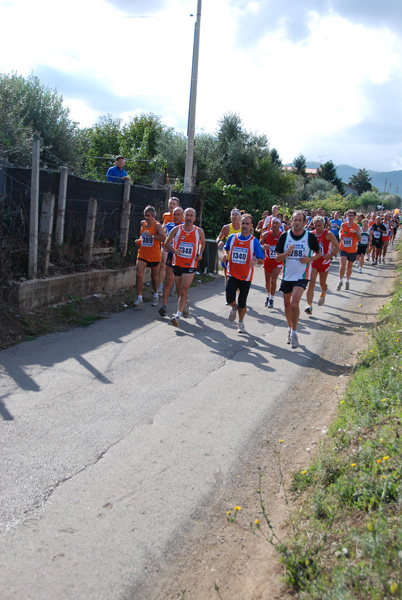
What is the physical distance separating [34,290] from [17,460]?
16.3 ft

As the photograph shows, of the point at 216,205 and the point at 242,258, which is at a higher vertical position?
the point at 216,205

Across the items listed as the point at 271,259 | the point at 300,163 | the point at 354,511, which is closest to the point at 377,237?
the point at 271,259

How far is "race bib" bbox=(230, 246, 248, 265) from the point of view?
935 cm

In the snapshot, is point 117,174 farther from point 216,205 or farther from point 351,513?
point 351,513

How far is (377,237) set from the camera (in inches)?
949

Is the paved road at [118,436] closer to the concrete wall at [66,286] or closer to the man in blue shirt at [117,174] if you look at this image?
the concrete wall at [66,286]

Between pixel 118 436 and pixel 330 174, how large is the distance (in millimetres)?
94464

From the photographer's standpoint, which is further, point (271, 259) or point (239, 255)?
point (271, 259)

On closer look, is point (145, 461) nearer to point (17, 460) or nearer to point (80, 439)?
point (80, 439)

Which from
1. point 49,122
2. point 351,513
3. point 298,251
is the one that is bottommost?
point 351,513

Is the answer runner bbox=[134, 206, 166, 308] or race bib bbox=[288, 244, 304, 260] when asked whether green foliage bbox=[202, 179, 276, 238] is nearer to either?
runner bbox=[134, 206, 166, 308]

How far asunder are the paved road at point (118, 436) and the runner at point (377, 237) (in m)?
15.3

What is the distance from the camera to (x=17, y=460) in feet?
15.0

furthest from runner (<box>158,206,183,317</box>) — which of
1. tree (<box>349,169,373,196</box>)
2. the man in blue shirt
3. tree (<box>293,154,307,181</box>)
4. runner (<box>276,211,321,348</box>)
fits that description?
tree (<box>349,169,373,196</box>)
